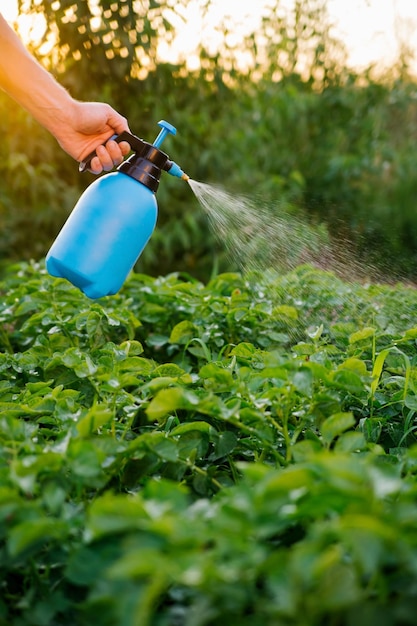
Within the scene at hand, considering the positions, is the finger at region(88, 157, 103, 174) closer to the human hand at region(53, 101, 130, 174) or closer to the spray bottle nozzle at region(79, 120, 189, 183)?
the human hand at region(53, 101, 130, 174)

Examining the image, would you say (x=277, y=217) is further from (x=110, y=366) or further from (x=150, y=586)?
(x=150, y=586)

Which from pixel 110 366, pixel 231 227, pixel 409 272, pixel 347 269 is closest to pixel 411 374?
pixel 110 366

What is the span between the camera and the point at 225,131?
4.59 meters

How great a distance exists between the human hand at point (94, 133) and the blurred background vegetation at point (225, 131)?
1.32 meters

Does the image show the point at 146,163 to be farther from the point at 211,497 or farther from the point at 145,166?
the point at 211,497

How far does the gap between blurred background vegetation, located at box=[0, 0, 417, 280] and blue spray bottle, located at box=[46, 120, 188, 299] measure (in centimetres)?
136

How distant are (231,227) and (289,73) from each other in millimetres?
3075

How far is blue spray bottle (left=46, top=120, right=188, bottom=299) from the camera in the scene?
1873mm

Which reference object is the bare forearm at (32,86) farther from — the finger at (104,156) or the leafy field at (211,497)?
the leafy field at (211,497)

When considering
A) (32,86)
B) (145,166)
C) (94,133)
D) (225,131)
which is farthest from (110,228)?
(225,131)

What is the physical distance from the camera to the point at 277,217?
285cm

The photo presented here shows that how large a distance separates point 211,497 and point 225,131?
11.5 feet

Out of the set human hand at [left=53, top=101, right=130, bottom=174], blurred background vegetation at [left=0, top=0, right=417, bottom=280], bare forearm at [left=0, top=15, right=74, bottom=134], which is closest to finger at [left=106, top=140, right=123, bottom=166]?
human hand at [left=53, top=101, right=130, bottom=174]

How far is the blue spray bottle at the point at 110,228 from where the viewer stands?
187cm
